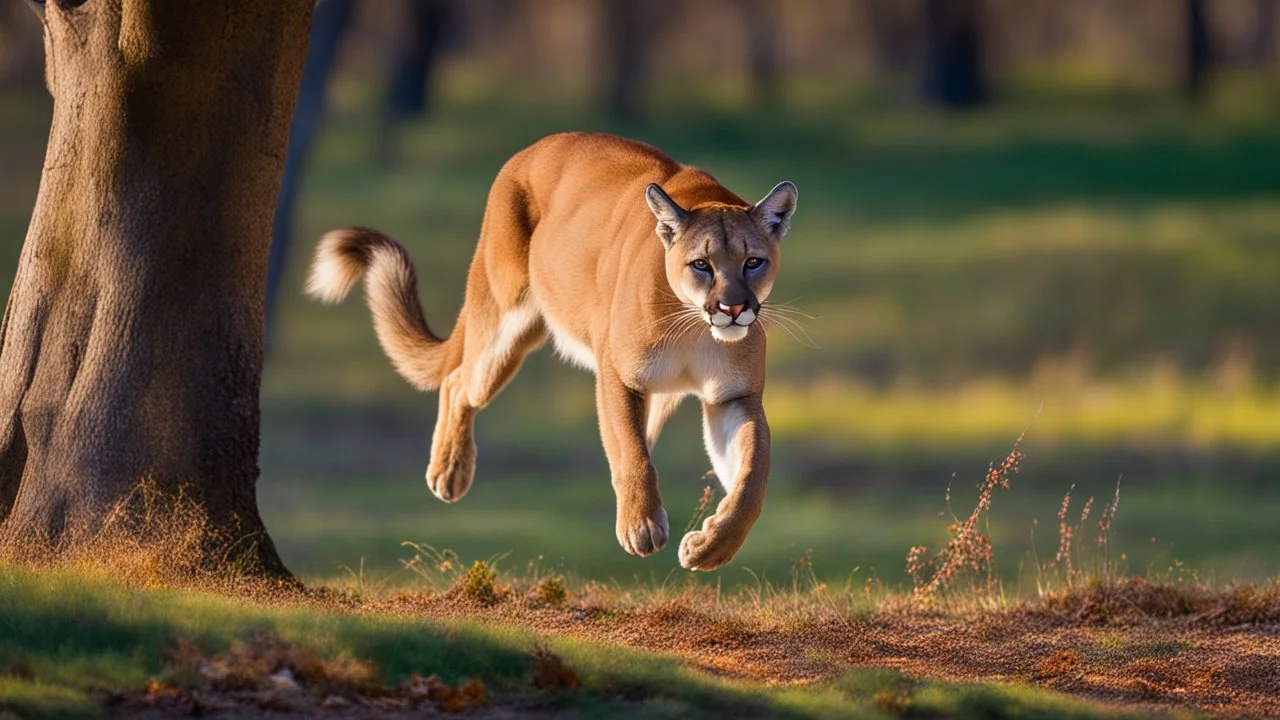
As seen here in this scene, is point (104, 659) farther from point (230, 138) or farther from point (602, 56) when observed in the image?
point (602, 56)

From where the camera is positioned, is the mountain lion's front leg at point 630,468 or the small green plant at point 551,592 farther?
the small green plant at point 551,592

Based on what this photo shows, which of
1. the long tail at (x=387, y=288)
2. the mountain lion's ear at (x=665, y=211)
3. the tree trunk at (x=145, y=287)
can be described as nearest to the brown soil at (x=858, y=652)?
the tree trunk at (x=145, y=287)

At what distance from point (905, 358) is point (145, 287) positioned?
18.8m

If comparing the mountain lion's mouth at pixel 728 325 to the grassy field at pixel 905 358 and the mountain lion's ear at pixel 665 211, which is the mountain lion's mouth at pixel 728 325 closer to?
the mountain lion's ear at pixel 665 211

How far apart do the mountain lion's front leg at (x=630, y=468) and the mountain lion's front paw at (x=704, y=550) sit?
4.7 inches

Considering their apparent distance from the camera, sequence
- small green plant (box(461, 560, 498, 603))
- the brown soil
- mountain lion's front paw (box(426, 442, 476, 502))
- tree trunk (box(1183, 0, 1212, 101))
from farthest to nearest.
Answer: tree trunk (box(1183, 0, 1212, 101))
mountain lion's front paw (box(426, 442, 476, 502))
small green plant (box(461, 560, 498, 603))
the brown soil

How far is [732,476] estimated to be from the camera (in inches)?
350

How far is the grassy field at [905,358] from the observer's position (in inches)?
838

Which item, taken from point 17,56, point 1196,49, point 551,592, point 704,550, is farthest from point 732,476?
point 17,56

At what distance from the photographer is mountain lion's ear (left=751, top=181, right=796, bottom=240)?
8828mm

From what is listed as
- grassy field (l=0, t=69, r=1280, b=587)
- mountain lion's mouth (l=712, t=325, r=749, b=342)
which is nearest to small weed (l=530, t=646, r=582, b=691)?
mountain lion's mouth (l=712, t=325, r=749, b=342)

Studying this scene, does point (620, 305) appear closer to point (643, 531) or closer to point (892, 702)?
point (643, 531)

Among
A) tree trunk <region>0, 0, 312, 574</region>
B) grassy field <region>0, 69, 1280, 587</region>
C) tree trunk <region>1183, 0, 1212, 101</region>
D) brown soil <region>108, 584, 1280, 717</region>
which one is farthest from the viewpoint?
tree trunk <region>1183, 0, 1212, 101</region>

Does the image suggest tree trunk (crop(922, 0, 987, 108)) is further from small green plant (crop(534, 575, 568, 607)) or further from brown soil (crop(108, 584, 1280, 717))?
small green plant (crop(534, 575, 568, 607))
